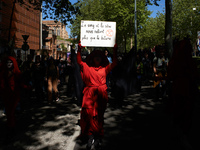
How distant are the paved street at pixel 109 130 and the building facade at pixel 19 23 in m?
24.7

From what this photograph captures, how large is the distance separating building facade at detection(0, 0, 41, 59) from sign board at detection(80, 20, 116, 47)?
81.6 feet

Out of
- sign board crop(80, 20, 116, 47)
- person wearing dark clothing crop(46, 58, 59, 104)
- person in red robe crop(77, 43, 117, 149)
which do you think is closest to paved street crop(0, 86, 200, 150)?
person in red robe crop(77, 43, 117, 149)

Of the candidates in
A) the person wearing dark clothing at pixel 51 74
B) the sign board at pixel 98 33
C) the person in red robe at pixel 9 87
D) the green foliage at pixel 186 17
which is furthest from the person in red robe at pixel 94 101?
the green foliage at pixel 186 17

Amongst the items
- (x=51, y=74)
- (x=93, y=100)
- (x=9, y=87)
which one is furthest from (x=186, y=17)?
(x=9, y=87)

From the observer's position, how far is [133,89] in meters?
8.43

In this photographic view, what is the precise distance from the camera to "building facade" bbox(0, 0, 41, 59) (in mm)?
31319

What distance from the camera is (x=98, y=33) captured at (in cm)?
619

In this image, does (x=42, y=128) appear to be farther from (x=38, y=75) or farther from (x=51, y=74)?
(x=38, y=75)

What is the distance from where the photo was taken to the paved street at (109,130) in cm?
432

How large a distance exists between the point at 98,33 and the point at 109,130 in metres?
→ 2.56

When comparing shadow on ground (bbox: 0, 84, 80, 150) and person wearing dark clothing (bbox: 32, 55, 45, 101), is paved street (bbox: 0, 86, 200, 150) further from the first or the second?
person wearing dark clothing (bbox: 32, 55, 45, 101)

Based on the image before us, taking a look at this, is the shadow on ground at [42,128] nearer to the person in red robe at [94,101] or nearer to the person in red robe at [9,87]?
the person in red robe at [9,87]

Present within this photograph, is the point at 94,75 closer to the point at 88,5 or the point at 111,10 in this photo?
the point at 111,10

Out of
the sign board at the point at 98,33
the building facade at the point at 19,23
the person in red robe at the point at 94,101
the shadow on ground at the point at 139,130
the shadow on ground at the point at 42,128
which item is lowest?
the shadow on ground at the point at 42,128
